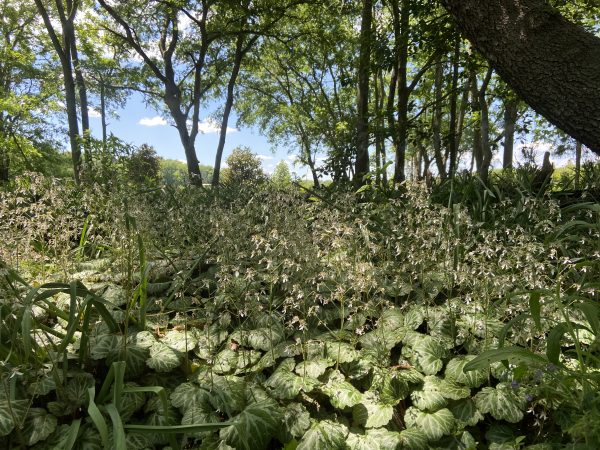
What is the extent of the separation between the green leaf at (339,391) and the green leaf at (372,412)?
64mm

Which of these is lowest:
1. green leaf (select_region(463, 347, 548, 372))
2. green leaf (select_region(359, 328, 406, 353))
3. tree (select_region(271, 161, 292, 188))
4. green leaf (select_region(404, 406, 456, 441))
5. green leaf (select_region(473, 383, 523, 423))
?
green leaf (select_region(404, 406, 456, 441))

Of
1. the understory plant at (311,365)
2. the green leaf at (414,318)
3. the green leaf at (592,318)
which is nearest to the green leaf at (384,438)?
the understory plant at (311,365)

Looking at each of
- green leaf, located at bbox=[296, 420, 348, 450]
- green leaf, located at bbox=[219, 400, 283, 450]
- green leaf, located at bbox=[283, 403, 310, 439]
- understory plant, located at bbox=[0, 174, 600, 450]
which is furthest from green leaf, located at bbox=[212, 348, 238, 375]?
green leaf, located at bbox=[296, 420, 348, 450]

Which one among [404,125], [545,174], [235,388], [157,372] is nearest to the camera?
[235,388]

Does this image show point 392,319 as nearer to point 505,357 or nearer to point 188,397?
point 505,357

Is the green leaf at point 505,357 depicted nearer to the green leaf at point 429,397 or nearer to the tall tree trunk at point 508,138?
the green leaf at point 429,397

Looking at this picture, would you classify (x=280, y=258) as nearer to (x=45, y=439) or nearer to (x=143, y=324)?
(x=143, y=324)

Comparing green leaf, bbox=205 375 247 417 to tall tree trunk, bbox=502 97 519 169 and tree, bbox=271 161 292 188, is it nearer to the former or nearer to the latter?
tree, bbox=271 161 292 188

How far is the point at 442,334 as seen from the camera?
2512mm

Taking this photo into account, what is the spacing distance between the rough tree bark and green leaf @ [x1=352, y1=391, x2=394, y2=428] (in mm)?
2542

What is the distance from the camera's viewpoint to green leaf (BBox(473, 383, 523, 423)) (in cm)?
194

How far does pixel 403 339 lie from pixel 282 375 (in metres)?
0.82

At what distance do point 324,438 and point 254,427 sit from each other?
347 millimetres

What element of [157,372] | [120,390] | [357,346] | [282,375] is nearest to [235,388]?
[282,375]
